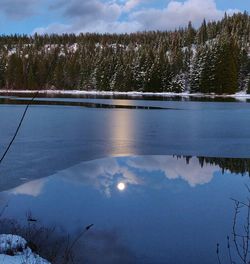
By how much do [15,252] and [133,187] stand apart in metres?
5.03

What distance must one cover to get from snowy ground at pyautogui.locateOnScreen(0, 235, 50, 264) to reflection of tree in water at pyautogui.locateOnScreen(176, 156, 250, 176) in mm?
7722

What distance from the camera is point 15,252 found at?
5.76m

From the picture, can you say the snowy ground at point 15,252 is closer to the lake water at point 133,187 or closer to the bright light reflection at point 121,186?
the lake water at point 133,187

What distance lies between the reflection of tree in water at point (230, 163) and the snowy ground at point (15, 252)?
7722mm

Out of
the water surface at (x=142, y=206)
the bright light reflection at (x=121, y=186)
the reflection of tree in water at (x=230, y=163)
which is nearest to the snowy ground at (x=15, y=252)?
the water surface at (x=142, y=206)

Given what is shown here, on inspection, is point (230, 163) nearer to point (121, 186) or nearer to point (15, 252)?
point (121, 186)

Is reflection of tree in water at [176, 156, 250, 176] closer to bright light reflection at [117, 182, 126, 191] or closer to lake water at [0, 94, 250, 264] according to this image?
lake water at [0, 94, 250, 264]

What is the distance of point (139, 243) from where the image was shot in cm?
695

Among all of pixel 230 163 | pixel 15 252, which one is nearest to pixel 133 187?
pixel 230 163

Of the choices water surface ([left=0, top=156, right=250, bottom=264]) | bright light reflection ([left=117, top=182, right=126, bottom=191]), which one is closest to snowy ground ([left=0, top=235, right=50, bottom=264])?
water surface ([left=0, top=156, right=250, bottom=264])

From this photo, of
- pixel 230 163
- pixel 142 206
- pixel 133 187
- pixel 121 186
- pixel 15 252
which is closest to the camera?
pixel 15 252

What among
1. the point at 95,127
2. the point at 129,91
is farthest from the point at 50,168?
the point at 129,91

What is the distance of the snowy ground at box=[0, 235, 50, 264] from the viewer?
5.36 m

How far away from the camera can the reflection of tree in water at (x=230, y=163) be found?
41.3 feet
